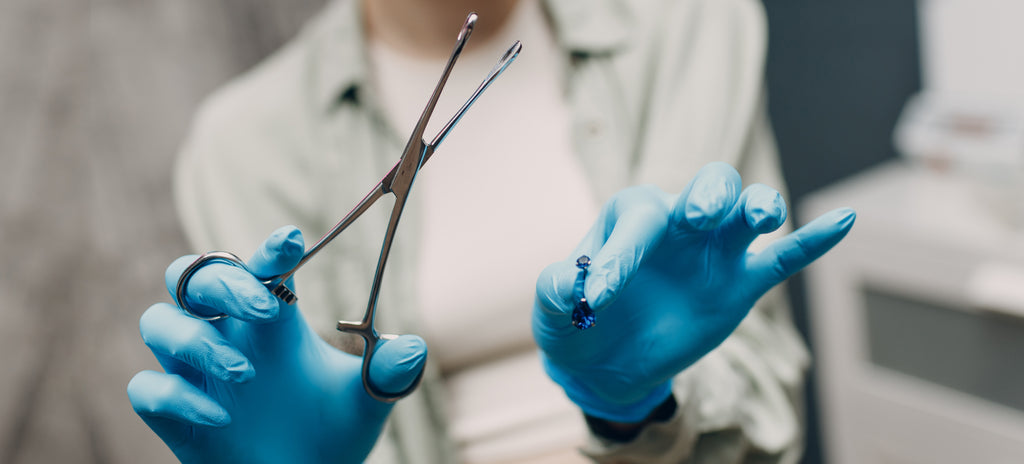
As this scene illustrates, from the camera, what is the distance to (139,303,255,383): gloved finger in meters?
0.44

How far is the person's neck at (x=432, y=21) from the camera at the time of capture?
75 centimetres

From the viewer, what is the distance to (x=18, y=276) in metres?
0.83

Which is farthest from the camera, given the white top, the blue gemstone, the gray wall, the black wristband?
the gray wall

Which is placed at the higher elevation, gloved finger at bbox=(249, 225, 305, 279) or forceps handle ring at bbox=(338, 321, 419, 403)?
gloved finger at bbox=(249, 225, 305, 279)

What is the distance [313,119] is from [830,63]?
0.84 metres

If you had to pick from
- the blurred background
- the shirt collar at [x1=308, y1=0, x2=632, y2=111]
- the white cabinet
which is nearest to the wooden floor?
the blurred background

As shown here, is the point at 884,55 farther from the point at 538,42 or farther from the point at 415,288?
the point at 415,288

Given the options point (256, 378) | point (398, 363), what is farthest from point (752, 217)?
point (256, 378)

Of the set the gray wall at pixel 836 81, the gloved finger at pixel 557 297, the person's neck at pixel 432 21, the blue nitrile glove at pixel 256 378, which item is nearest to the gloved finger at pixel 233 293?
the blue nitrile glove at pixel 256 378

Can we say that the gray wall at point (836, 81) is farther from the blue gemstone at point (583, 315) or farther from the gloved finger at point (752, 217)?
the blue gemstone at point (583, 315)

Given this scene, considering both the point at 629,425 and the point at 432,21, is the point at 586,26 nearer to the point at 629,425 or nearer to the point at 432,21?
the point at 432,21

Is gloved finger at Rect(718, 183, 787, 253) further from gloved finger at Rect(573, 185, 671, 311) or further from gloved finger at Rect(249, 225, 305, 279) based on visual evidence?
gloved finger at Rect(249, 225, 305, 279)

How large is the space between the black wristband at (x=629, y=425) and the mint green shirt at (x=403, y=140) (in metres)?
0.18

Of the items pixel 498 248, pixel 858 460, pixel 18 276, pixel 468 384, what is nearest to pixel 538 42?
pixel 498 248
